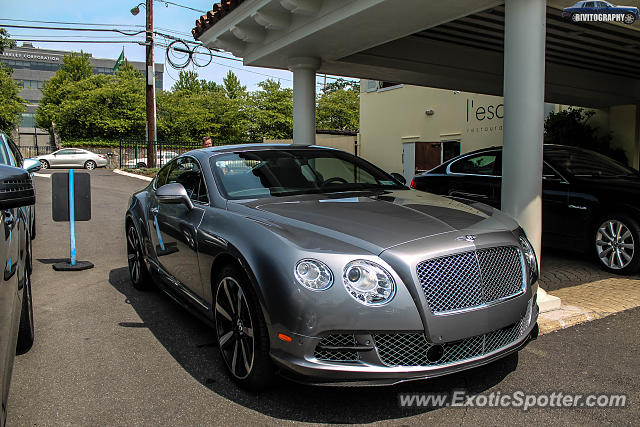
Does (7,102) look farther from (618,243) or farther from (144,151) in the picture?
(618,243)

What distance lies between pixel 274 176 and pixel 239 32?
15.0 ft

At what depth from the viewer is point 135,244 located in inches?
210

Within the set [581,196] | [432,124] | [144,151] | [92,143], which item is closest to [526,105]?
[581,196]

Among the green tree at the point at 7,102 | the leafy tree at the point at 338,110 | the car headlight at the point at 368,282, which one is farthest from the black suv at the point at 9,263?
the leafy tree at the point at 338,110

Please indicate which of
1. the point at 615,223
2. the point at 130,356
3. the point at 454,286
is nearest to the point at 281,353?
the point at 454,286

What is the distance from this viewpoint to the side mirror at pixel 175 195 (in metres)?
3.82

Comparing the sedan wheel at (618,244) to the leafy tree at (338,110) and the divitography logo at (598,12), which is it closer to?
the divitography logo at (598,12)

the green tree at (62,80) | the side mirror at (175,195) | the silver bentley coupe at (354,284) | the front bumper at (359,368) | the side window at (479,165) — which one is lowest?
the front bumper at (359,368)

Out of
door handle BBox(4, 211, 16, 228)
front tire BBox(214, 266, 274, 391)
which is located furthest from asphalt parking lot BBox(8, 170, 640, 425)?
door handle BBox(4, 211, 16, 228)

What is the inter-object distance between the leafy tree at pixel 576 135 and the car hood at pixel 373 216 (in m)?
9.19

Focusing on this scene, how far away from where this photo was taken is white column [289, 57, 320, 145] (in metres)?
8.11

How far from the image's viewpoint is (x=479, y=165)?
736 cm

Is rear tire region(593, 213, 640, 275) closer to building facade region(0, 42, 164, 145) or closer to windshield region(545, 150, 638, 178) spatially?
windshield region(545, 150, 638, 178)

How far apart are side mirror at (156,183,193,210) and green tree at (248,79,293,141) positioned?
122 ft
